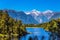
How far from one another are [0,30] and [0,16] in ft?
24.8

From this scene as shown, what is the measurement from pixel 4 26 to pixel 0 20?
2.32m

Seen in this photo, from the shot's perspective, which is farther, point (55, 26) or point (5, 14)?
point (55, 26)

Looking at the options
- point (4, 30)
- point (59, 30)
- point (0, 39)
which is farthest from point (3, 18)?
point (59, 30)

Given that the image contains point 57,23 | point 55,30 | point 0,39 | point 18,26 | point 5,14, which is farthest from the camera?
point 57,23

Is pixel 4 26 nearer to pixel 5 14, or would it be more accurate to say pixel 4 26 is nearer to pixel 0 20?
pixel 0 20

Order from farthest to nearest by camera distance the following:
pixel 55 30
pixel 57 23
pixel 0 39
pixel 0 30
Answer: pixel 57 23 < pixel 55 30 < pixel 0 30 < pixel 0 39

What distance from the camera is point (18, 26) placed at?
50.1 meters

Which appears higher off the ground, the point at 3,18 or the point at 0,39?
the point at 3,18

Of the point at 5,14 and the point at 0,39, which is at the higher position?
the point at 5,14

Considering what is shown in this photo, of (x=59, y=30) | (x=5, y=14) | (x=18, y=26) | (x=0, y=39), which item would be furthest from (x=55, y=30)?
(x=0, y=39)

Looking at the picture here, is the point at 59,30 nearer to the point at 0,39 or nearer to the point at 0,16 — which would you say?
the point at 0,16

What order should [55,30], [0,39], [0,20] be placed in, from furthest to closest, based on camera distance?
[55,30]
[0,20]
[0,39]

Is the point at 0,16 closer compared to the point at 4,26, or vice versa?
the point at 4,26

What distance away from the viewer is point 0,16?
4534 centimetres
